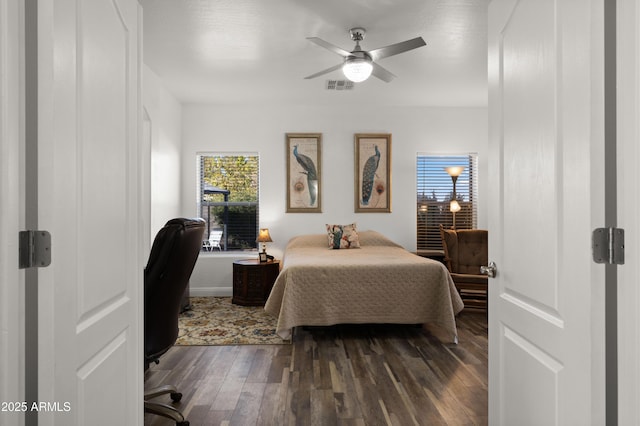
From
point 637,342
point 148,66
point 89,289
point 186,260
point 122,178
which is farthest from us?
point 148,66

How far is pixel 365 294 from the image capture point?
11.7 feet

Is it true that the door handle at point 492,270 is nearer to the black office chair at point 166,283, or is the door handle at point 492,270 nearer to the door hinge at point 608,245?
the door hinge at point 608,245

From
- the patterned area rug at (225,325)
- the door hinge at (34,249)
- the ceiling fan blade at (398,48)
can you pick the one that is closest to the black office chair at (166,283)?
the door hinge at (34,249)

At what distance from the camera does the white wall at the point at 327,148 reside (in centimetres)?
559

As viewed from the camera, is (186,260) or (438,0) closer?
(186,260)

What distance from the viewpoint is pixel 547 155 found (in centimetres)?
119

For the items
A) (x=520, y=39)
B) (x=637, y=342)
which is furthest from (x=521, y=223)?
(x=520, y=39)

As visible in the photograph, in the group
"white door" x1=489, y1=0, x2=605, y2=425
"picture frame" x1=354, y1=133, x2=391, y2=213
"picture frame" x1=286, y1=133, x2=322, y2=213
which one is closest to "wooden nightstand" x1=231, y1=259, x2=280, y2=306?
"picture frame" x1=286, y1=133, x2=322, y2=213

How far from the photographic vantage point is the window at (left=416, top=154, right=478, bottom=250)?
19.2 ft

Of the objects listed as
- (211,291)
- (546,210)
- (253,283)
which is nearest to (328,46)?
(546,210)

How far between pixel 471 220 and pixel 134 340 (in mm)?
5390

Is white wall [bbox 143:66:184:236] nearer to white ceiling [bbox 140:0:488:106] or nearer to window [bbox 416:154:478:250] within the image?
white ceiling [bbox 140:0:488:106]

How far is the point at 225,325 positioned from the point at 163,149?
230cm

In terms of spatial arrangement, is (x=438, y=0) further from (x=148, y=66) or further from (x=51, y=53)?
(x=148, y=66)
